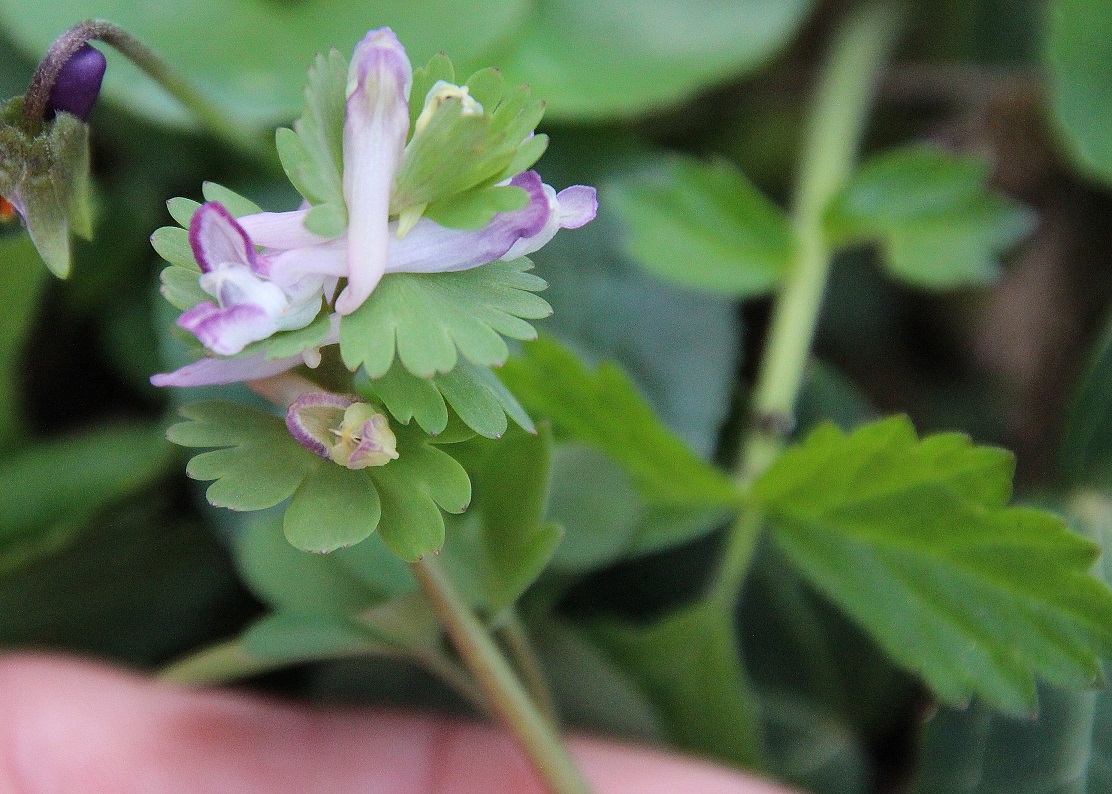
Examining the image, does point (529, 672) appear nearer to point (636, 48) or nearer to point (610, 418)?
point (610, 418)

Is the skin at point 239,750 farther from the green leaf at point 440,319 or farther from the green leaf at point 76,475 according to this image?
the green leaf at point 440,319

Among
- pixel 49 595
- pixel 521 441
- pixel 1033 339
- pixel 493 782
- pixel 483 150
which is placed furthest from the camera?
pixel 1033 339

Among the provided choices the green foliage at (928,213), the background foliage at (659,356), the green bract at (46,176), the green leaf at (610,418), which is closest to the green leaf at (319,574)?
the background foliage at (659,356)

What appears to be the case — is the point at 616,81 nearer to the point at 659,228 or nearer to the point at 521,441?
the point at 659,228

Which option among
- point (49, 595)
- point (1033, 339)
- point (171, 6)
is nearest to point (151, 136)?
point (171, 6)

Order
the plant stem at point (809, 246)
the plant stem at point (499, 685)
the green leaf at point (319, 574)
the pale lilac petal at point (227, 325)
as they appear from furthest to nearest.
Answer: the plant stem at point (809, 246)
the green leaf at point (319, 574)
the plant stem at point (499, 685)
the pale lilac petal at point (227, 325)
